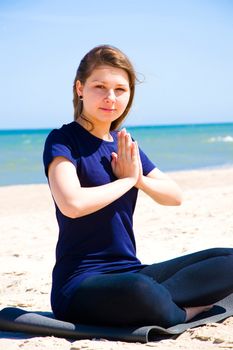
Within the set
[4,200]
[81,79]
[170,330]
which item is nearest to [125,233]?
[170,330]

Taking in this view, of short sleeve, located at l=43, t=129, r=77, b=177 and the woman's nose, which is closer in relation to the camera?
short sleeve, located at l=43, t=129, r=77, b=177

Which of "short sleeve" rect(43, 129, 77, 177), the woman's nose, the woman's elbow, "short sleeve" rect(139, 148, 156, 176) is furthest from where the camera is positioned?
"short sleeve" rect(139, 148, 156, 176)

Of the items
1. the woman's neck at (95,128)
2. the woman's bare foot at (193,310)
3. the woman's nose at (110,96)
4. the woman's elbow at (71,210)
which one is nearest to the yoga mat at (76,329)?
the woman's bare foot at (193,310)

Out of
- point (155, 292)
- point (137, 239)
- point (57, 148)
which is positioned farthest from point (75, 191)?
point (137, 239)

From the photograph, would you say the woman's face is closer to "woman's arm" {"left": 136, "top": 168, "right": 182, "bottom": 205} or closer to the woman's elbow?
"woman's arm" {"left": 136, "top": 168, "right": 182, "bottom": 205}

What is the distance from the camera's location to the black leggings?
331cm

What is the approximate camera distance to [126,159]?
3.59 meters

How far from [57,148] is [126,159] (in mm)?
405

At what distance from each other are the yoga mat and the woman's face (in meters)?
1.14

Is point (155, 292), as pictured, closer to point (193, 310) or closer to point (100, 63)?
point (193, 310)

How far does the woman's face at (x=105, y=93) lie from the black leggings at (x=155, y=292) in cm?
90

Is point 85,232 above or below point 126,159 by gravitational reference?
below

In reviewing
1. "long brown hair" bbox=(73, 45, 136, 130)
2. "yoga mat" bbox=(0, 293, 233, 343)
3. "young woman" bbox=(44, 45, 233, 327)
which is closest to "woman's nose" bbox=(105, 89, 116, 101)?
"young woman" bbox=(44, 45, 233, 327)

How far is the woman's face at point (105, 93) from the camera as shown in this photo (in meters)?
3.57
